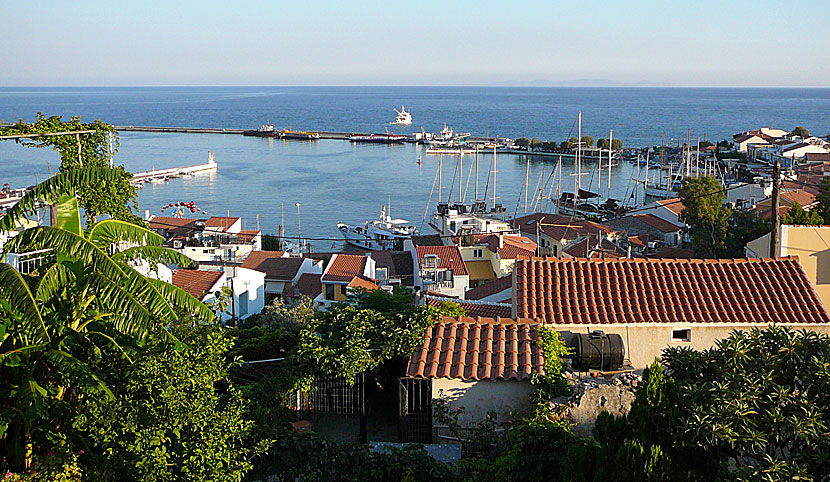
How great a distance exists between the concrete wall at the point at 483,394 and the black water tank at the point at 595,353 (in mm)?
1210

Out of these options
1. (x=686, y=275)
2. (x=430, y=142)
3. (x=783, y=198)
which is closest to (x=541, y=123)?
(x=430, y=142)

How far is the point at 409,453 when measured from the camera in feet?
23.2

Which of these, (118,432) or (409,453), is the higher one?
(118,432)

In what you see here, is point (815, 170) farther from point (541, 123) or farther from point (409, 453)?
point (541, 123)

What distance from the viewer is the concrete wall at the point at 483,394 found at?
7441mm

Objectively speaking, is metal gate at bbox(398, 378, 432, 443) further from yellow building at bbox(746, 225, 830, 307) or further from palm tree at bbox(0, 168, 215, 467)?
yellow building at bbox(746, 225, 830, 307)

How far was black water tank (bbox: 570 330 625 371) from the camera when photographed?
334 inches

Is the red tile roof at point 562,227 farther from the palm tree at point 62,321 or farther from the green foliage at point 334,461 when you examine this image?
A: the palm tree at point 62,321

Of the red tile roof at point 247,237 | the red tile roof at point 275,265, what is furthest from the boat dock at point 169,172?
the red tile roof at point 275,265

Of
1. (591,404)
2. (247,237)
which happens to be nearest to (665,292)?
(591,404)

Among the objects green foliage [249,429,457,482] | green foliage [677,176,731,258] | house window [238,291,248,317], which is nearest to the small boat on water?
green foliage [677,176,731,258]

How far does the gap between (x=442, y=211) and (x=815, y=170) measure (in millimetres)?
25417

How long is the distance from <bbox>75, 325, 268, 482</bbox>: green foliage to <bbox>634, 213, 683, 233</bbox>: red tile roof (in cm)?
3537

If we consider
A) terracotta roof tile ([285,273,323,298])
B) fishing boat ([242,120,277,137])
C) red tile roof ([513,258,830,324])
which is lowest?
terracotta roof tile ([285,273,323,298])
